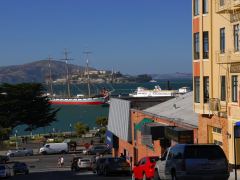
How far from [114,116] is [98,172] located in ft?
77.5

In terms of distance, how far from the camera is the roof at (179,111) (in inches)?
1731

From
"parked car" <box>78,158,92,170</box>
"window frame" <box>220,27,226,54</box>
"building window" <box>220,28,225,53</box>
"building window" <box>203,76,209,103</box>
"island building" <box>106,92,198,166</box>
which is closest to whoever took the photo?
"window frame" <box>220,27,226,54</box>

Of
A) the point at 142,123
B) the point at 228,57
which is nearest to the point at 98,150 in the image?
the point at 142,123

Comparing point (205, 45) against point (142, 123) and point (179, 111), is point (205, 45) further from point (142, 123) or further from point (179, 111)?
point (142, 123)

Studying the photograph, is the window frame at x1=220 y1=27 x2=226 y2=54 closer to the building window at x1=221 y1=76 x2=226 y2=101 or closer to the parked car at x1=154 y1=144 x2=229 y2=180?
the building window at x1=221 y1=76 x2=226 y2=101

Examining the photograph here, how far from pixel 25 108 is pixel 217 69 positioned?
75.4 meters

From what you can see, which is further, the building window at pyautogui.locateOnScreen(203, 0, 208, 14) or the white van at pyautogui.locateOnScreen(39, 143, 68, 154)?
the white van at pyautogui.locateOnScreen(39, 143, 68, 154)

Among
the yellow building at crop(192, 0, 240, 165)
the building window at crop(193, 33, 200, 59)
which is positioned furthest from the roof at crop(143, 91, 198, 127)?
the building window at crop(193, 33, 200, 59)

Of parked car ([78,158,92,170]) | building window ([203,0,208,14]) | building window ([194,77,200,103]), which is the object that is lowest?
parked car ([78,158,92,170])

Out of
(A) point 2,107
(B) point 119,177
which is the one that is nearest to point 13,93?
(A) point 2,107

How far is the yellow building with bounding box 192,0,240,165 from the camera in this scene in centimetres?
3397

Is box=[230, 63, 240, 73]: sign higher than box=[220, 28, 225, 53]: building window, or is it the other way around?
box=[220, 28, 225, 53]: building window

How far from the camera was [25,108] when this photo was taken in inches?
4279

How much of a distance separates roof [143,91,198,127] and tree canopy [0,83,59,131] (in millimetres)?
53700
